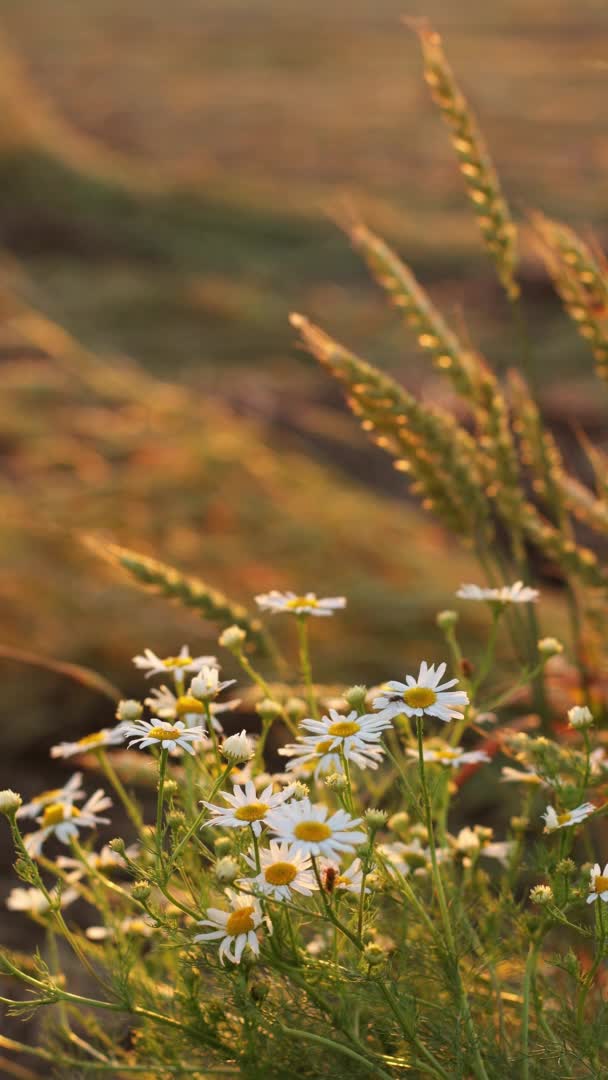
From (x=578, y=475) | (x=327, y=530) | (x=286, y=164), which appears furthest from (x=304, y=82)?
(x=327, y=530)

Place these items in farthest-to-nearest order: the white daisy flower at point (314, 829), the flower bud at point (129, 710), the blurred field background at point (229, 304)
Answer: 1. the blurred field background at point (229, 304)
2. the flower bud at point (129, 710)
3. the white daisy flower at point (314, 829)

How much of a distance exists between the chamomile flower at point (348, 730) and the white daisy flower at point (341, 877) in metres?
0.07

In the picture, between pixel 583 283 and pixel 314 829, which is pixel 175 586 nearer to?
pixel 314 829

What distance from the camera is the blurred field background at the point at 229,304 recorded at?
1795mm

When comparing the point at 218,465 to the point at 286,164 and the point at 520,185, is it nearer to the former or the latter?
A: the point at 520,185

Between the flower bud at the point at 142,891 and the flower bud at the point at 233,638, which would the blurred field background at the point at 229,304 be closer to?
the flower bud at the point at 233,638

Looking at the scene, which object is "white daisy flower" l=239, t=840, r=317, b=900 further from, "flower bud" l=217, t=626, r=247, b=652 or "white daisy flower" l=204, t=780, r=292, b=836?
"flower bud" l=217, t=626, r=247, b=652

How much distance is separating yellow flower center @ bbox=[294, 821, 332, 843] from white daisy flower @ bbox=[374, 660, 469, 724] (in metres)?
0.07

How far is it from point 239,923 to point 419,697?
0.17 metres

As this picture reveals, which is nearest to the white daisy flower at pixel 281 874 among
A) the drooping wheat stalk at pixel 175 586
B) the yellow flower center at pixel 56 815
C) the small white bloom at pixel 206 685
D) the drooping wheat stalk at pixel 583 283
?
the small white bloom at pixel 206 685

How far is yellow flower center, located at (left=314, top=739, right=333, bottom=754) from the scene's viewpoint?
670 millimetres

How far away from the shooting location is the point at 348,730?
2.18 ft

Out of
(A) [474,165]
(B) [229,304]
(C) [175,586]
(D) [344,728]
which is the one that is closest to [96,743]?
(C) [175,586]

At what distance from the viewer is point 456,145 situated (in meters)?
1.05
